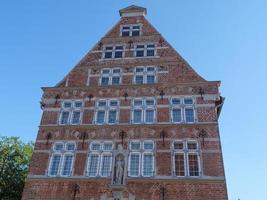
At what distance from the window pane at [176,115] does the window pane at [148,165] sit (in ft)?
8.04

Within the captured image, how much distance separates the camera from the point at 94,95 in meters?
17.7

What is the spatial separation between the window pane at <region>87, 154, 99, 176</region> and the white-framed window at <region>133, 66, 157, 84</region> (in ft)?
16.8

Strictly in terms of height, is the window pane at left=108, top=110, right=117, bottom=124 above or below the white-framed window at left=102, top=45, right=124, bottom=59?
below

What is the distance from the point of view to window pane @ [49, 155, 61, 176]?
15.3 metres

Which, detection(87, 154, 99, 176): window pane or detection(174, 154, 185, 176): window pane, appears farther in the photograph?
detection(87, 154, 99, 176): window pane

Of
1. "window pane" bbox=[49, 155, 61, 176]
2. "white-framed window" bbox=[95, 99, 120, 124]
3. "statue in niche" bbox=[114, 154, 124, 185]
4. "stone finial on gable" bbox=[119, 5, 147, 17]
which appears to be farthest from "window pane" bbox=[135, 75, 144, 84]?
"window pane" bbox=[49, 155, 61, 176]

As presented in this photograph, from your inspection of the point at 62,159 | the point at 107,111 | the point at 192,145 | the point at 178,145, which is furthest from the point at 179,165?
the point at 62,159

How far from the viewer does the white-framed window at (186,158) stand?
14.4 m

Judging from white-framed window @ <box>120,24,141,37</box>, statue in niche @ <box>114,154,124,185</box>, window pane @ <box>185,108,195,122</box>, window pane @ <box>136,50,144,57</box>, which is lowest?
statue in niche @ <box>114,154,124,185</box>

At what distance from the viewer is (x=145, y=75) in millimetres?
17969

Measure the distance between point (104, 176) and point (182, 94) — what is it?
6.27 meters

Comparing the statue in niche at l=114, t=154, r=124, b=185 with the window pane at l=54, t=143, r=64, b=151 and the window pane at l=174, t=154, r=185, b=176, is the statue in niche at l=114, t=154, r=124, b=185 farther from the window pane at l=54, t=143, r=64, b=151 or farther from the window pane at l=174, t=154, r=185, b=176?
the window pane at l=54, t=143, r=64, b=151

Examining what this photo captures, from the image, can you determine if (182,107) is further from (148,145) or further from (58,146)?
(58,146)

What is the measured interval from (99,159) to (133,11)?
36.8 ft
